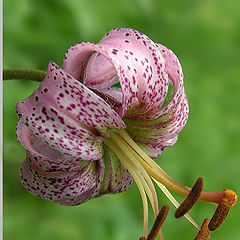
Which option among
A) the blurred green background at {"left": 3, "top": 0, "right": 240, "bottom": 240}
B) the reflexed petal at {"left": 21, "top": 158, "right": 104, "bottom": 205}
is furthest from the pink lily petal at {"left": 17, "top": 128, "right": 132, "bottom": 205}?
the blurred green background at {"left": 3, "top": 0, "right": 240, "bottom": 240}

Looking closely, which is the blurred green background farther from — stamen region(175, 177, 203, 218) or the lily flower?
stamen region(175, 177, 203, 218)

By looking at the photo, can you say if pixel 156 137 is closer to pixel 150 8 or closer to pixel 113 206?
pixel 113 206

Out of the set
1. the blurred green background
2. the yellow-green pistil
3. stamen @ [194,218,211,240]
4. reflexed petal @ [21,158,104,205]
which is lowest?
the blurred green background

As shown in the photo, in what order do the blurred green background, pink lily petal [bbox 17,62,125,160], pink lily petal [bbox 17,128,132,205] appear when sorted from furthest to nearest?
1. the blurred green background
2. pink lily petal [bbox 17,128,132,205]
3. pink lily petal [bbox 17,62,125,160]

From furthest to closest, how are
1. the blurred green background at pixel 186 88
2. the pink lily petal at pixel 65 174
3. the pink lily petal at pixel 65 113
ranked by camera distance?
1. the blurred green background at pixel 186 88
2. the pink lily petal at pixel 65 174
3. the pink lily petal at pixel 65 113

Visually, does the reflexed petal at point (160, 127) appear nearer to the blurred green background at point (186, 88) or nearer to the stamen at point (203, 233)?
the stamen at point (203, 233)

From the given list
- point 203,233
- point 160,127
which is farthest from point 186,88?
point 203,233

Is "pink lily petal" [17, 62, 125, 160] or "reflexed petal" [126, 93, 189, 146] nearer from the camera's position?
A: "pink lily petal" [17, 62, 125, 160]

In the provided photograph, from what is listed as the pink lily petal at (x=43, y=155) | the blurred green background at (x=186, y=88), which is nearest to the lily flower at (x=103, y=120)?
the pink lily petal at (x=43, y=155)
